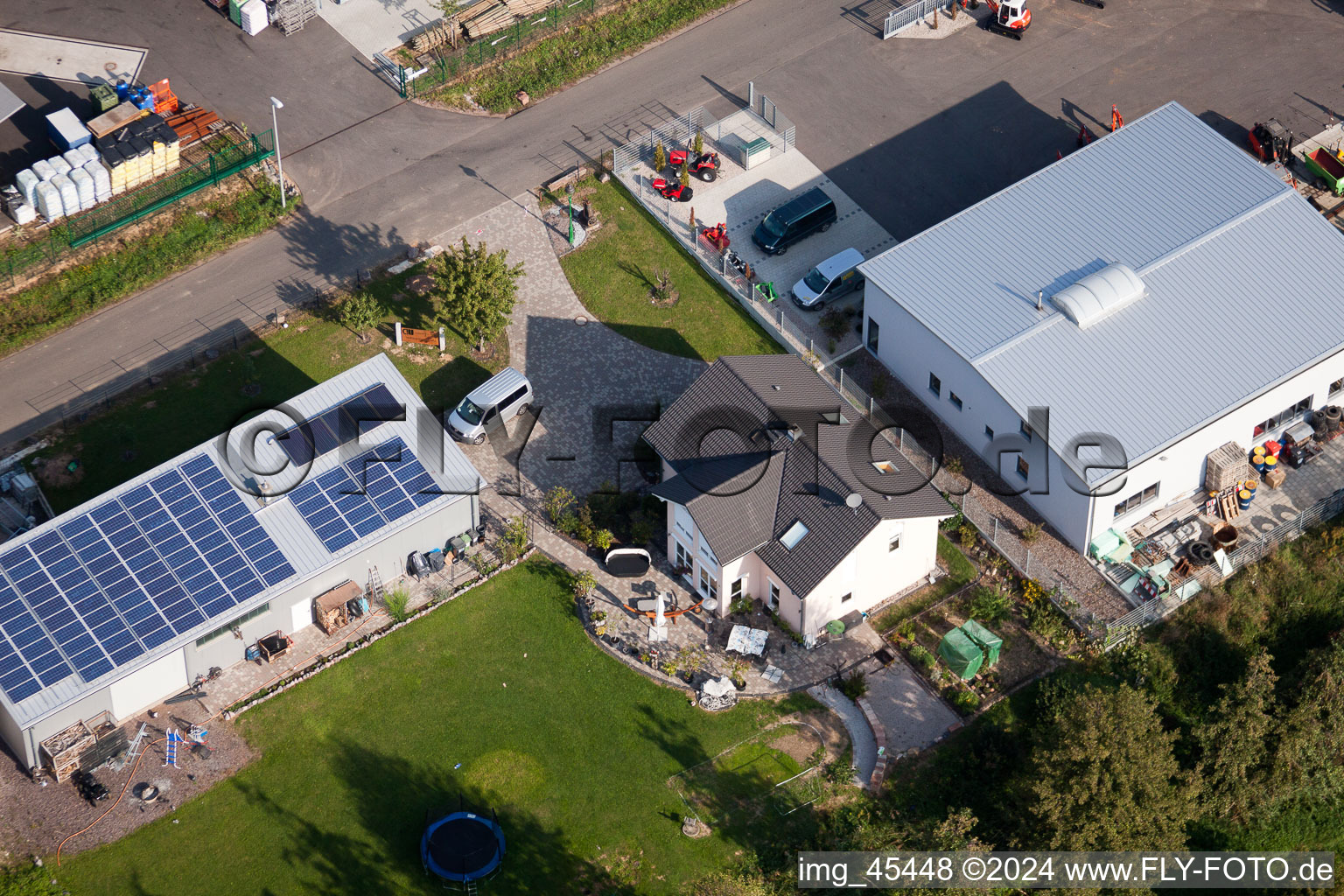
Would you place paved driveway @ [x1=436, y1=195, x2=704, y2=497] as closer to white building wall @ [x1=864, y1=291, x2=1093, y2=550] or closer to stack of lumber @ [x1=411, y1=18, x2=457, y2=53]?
white building wall @ [x1=864, y1=291, x2=1093, y2=550]

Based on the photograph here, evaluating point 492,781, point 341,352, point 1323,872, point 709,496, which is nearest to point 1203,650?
point 1323,872

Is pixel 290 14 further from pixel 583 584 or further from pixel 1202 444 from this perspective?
pixel 1202 444

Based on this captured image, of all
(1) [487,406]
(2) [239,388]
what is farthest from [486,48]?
(1) [487,406]

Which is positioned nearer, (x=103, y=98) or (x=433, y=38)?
(x=103, y=98)

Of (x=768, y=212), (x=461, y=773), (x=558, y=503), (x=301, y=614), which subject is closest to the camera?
(x=461, y=773)

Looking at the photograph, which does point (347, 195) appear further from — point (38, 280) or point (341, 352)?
point (38, 280)

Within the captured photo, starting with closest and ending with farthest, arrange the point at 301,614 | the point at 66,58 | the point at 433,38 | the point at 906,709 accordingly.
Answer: the point at 906,709 → the point at 301,614 → the point at 66,58 → the point at 433,38

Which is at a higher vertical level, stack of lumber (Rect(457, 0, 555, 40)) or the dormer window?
stack of lumber (Rect(457, 0, 555, 40))

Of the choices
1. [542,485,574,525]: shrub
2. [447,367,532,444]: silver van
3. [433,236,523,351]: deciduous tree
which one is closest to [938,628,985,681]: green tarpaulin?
[542,485,574,525]: shrub
